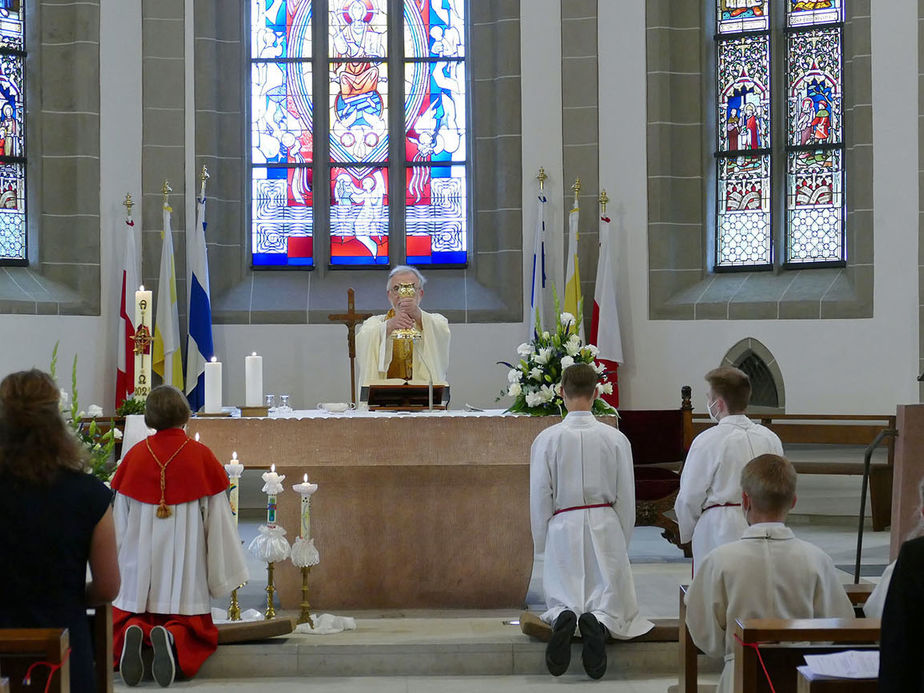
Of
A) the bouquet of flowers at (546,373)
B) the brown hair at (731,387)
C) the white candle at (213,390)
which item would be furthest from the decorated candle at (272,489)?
the brown hair at (731,387)

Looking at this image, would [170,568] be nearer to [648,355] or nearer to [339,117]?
[648,355]

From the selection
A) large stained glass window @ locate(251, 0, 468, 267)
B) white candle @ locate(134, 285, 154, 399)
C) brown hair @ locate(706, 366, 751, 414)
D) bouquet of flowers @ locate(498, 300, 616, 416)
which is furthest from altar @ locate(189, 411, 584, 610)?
large stained glass window @ locate(251, 0, 468, 267)

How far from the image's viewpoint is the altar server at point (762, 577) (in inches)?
150

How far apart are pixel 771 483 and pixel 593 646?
2198mm

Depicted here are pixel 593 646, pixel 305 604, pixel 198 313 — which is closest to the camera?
pixel 593 646

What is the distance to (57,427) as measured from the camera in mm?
3387

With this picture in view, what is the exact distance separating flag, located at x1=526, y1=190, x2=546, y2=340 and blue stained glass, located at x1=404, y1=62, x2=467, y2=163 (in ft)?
3.97

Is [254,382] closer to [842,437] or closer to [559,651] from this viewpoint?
[559,651]

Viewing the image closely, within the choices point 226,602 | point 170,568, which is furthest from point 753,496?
point 226,602

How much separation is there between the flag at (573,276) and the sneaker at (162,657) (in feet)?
20.8

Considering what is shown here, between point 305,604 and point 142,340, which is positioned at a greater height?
point 142,340

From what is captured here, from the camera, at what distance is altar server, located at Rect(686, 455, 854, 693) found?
12.5ft

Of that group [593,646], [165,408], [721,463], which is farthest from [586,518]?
[165,408]

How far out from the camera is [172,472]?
5602 millimetres
